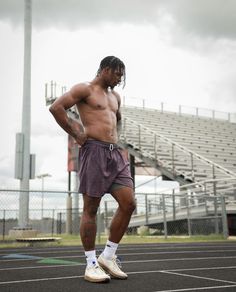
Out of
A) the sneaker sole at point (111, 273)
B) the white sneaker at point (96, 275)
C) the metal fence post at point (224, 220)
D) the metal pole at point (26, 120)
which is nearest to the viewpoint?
the white sneaker at point (96, 275)

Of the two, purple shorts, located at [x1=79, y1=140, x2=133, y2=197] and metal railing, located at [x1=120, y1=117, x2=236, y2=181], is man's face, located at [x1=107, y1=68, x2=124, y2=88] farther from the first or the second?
metal railing, located at [x1=120, y1=117, x2=236, y2=181]

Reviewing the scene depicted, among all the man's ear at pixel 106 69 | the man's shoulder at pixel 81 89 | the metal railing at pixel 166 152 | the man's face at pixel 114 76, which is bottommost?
the man's shoulder at pixel 81 89

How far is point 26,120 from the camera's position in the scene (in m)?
12.8

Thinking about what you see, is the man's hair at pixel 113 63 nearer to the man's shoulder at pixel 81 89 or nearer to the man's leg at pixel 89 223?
A: the man's shoulder at pixel 81 89

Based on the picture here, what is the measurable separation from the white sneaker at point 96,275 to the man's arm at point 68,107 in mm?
1023

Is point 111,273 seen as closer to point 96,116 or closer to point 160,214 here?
point 96,116

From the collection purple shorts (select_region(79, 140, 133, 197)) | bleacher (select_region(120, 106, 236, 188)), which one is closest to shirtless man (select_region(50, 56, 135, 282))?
purple shorts (select_region(79, 140, 133, 197))

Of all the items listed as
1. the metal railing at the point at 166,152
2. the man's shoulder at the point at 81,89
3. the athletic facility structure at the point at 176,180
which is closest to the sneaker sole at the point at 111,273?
the man's shoulder at the point at 81,89

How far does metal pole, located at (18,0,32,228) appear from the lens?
11164mm

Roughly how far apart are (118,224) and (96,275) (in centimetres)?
46

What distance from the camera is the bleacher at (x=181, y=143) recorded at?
59.8ft

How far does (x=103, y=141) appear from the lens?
12.3ft

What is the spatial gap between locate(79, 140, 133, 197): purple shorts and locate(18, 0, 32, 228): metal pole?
7500mm

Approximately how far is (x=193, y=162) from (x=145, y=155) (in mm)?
2104
